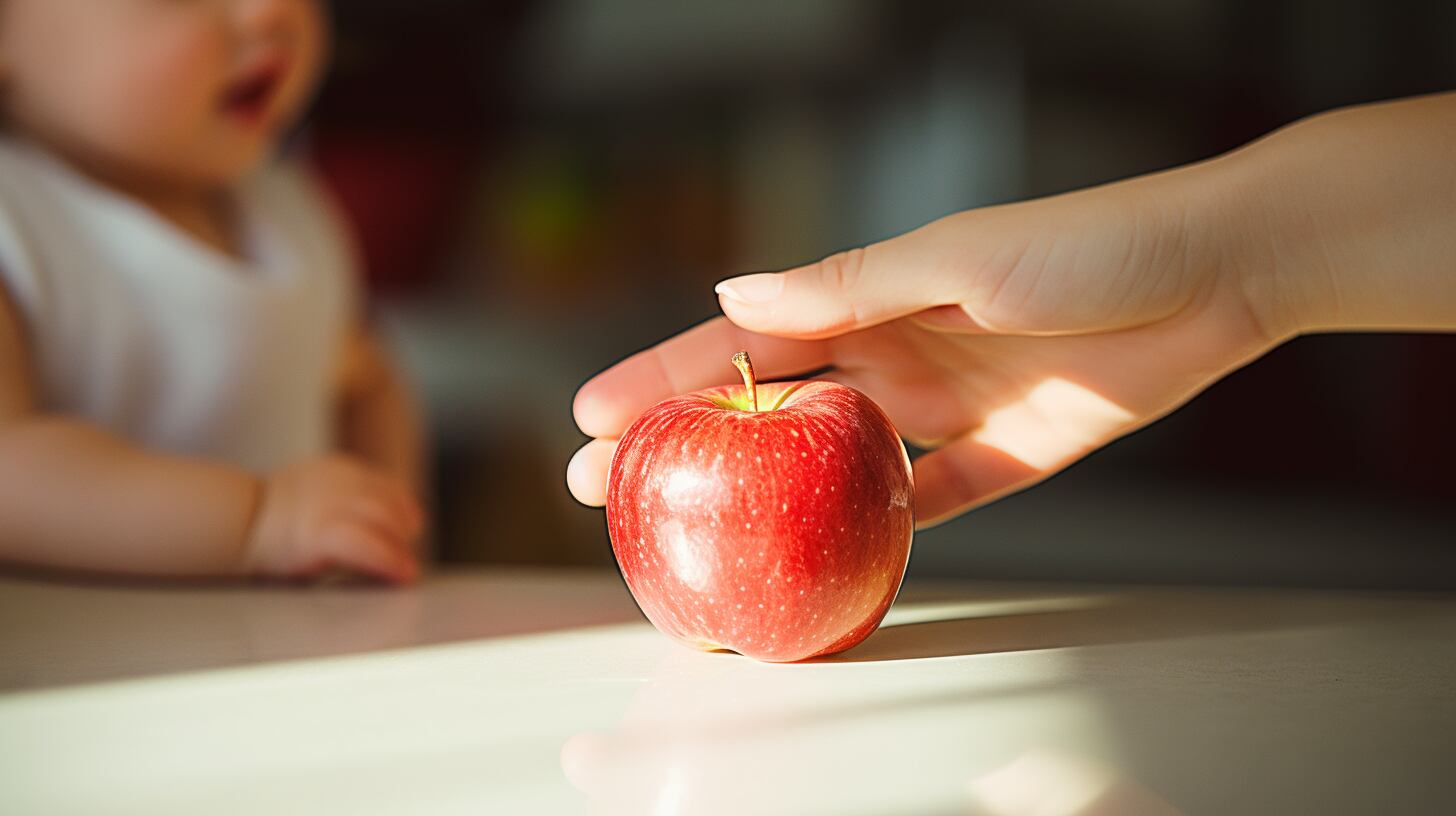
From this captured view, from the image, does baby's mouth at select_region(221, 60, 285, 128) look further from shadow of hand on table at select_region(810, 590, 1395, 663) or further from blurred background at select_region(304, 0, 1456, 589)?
blurred background at select_region(304, 0, 1456, 589)

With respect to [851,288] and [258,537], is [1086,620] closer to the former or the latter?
[851,288]

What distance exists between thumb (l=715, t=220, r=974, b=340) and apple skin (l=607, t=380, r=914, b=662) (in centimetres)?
8

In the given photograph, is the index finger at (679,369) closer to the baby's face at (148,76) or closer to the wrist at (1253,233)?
the wrist at (1253,233)

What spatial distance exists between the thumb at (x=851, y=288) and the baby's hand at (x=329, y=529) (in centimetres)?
40

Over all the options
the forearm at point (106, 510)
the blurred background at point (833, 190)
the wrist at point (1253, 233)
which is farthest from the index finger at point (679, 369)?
the blurred background at point (833, 190)

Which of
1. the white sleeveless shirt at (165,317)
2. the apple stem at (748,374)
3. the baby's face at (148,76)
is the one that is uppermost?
the baby's face at (148,76)

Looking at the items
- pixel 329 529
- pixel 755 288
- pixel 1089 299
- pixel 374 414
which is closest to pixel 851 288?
pixel 755 288

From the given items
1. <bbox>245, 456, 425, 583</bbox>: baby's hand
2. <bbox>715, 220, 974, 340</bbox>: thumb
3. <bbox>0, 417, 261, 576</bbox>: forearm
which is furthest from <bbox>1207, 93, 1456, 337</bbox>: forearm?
<bbox>0, 417, 261, 576</bbox>: forearm

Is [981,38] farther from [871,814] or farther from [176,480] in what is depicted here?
[871,814]

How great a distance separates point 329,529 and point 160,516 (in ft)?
0.44

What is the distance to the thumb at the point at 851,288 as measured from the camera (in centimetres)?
74

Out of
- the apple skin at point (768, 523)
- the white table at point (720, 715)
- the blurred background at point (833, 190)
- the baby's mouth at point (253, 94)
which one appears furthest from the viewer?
the blurred background at point (833, 190)

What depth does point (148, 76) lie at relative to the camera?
3.90 feet

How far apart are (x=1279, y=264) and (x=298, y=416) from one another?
3.22 ft
